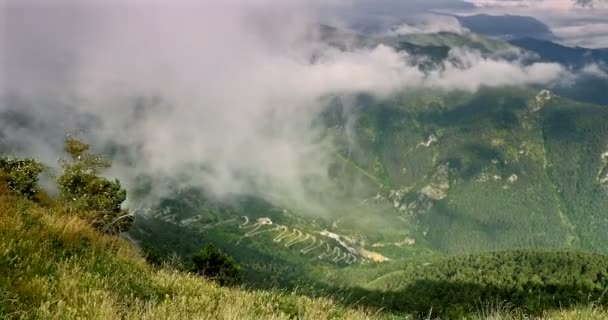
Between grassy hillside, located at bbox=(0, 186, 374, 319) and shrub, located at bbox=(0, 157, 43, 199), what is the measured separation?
A: 695 centimetres

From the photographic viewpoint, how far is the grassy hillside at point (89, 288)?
23.2 ft

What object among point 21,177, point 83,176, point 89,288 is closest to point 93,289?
point 89,288

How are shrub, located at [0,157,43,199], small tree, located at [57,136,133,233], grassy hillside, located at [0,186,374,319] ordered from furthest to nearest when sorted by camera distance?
small tree, located at [57,136,133,233] < shrub, located at [0,157,43,199] < grassy hillside, located at [0,186,374,319]

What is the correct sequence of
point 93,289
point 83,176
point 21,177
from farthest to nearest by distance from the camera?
1. point 83,176
2. point 21,177
3. point 93,289

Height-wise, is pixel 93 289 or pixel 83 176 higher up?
pixel 93 289

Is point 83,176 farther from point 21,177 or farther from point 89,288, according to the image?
point 89,288

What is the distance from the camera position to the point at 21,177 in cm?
2061

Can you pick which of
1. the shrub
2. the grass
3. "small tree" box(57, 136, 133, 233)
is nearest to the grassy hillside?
the grass

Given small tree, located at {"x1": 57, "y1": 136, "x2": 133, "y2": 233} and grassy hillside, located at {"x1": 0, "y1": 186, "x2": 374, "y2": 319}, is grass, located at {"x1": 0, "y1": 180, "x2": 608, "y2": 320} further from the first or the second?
small tree, located at {"x1": 57, "y1": 136, "x2": 133, "y2": 233}

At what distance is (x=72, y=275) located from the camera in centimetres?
839

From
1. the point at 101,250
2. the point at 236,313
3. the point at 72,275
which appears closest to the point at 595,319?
the point at 236,313

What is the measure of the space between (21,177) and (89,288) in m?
15.5

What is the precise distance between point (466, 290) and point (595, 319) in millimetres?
193147

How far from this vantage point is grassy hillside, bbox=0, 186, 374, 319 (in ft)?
23.2
